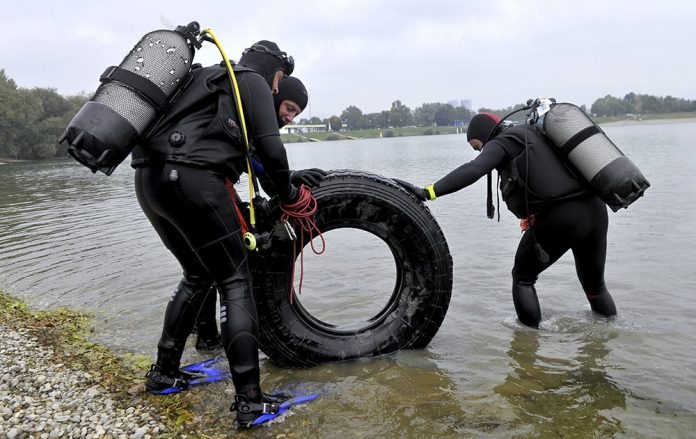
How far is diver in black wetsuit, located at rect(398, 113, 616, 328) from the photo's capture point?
14.4ft

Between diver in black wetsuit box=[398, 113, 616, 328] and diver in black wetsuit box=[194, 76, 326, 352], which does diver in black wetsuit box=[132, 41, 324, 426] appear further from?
diver in black wetsuit box=[398, 113, 616, 328]

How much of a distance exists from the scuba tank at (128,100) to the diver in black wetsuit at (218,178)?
135 mm

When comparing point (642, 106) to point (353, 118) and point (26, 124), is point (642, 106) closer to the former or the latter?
point (353, 118)

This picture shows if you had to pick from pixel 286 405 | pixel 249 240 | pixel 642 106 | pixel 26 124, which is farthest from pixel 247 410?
pixel 642 106

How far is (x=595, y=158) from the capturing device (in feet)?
14.2

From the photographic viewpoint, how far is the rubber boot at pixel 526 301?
16.3 ft

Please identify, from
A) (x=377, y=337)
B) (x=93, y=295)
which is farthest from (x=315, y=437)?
(x=93, y=295)

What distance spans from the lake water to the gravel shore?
1.77ft

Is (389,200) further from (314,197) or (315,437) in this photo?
(315,437)

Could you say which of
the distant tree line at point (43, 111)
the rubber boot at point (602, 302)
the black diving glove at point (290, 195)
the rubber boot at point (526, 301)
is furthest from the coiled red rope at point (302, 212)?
the distant tree line at point (43, 111)

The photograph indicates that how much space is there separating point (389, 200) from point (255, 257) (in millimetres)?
1131

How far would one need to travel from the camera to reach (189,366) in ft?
14.4

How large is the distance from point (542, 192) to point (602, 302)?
4.58 ft

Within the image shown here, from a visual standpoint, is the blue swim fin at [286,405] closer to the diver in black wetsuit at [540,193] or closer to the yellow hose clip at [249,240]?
the yellow hose clip at [249,240]
